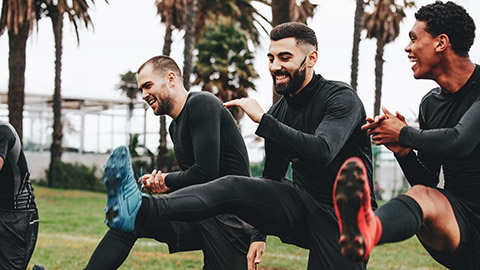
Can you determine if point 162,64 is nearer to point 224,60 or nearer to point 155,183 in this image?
point 155,183

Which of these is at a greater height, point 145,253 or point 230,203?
point 230,203

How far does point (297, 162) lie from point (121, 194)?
4.56 ft

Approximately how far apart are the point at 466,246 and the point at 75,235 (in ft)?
35.3

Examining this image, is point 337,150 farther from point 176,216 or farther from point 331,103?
point 176,216

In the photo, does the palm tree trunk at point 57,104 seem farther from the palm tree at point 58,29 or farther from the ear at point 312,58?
the ear at point 312,58

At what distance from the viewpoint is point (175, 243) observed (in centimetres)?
478

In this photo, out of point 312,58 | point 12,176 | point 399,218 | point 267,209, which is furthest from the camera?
point 12,176

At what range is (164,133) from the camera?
27.5 metres

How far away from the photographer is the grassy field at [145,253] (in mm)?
9367

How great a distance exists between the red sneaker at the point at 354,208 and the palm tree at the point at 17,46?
1967cm

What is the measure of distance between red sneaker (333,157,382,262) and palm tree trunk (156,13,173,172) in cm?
2373

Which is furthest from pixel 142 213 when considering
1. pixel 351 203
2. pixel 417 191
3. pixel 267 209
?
pixel 417 191

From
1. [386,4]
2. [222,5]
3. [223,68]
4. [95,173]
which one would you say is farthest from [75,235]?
[386,4]

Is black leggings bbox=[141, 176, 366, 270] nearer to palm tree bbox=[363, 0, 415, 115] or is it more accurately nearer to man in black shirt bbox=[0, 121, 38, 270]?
man in black shirt bbox=[0, 121, 38, 270]
